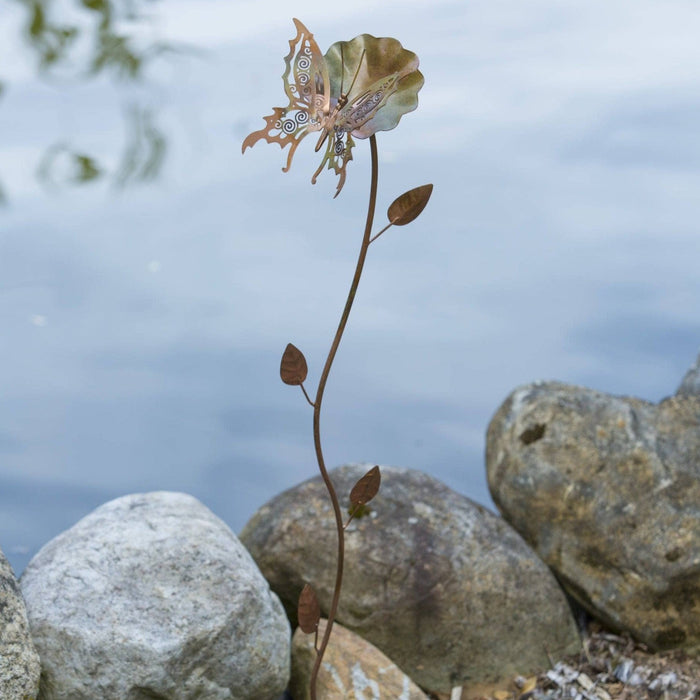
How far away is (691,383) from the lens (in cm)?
395

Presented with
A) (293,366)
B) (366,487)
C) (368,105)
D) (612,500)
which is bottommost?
(612,500)

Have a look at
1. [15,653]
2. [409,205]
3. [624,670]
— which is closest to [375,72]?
[409,205]

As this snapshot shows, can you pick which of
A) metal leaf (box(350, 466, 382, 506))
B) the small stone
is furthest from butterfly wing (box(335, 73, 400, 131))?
the small stone

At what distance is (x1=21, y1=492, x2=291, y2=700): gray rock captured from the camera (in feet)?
8.20

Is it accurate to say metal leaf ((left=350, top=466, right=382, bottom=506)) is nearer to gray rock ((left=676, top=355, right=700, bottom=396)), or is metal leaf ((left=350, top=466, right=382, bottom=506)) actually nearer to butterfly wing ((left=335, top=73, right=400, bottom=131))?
butterfly wing ((left=335, top=73, right=400, bottom=131))

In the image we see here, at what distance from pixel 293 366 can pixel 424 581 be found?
1.10 metres

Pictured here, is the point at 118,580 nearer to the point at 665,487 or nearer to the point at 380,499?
the point at 380,499

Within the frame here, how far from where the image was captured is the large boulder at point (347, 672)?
9.37ft

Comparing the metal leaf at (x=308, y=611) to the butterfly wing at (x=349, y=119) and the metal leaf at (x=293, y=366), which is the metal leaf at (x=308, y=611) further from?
the butterfly wing at (x=349, y=119)

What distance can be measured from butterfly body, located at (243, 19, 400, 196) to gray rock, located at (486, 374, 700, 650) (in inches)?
60.3

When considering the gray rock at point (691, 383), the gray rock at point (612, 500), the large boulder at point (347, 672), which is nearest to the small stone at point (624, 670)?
the gray rock at point (612, 500)

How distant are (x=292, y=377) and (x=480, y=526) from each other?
122 cm

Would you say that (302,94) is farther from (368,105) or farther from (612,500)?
(612,500)

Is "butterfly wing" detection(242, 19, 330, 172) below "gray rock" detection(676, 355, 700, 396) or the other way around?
the other way around
